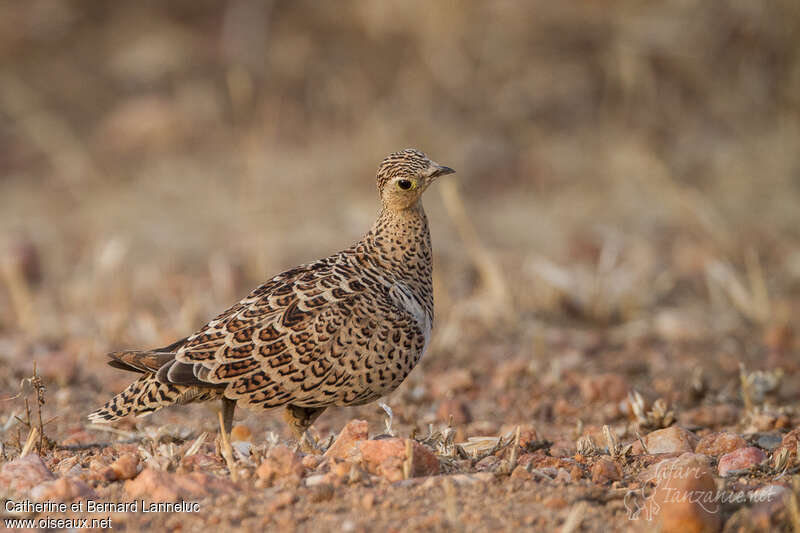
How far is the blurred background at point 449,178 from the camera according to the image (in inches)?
238

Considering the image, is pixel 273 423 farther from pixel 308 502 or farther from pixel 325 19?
pixel 325 19

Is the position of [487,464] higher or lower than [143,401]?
lower

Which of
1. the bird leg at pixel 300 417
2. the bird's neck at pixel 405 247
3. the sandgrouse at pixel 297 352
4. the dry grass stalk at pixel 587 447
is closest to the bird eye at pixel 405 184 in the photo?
the bird's neck at pixel 405 247

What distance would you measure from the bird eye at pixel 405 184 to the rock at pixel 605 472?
1534 mm

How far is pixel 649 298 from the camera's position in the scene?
22.4 feet

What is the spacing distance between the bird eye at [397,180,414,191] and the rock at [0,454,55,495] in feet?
6.28

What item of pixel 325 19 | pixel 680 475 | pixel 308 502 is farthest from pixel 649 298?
pixel 325 19

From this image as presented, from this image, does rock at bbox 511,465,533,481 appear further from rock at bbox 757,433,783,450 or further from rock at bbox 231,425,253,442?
rock at bbox 231,425,253,442

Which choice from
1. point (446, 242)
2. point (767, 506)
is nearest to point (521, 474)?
point (767, 506)

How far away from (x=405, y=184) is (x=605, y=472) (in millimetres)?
1611

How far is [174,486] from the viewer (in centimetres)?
300

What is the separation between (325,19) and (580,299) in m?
7.71

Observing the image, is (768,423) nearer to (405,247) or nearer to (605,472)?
(605,472)

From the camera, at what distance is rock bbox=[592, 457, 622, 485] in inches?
128
